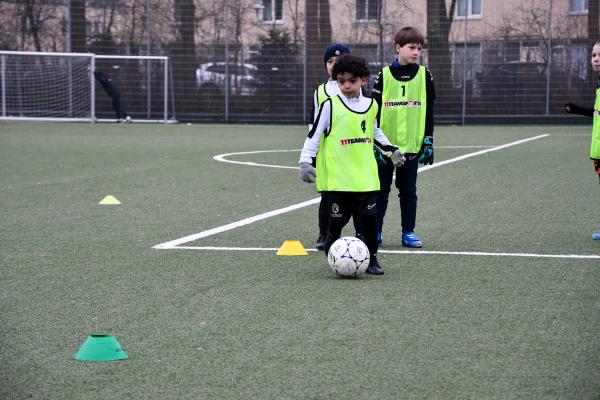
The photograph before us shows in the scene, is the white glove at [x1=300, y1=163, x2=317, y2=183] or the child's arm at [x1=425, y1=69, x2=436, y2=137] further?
the child's arm at [x1=425, y1=69, x2=436, y2=137]

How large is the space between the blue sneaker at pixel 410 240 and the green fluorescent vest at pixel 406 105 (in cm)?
68

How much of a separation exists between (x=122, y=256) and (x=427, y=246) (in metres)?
2.31

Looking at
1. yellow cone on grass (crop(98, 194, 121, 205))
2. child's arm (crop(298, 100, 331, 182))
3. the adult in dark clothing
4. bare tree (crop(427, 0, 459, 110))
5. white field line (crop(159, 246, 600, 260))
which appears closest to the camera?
child's arm (crop(298, 100, 331, 182))

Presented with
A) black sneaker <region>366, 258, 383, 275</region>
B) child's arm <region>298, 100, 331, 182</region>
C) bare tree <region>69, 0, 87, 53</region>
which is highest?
bare tree <region>69, 0, 87, 53</region>

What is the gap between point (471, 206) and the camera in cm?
1078

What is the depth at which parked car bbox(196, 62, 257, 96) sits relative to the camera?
3114cm

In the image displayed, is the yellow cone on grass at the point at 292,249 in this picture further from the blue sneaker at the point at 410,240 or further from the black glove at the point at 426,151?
the black glove at the point at 426,151

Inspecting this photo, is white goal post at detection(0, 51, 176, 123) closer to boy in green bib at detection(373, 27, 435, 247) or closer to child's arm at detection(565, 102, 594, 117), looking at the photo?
child's arm at detection(565, 102, 594, 117)

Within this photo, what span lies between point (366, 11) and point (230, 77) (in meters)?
4.44

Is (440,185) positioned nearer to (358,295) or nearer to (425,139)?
(425,139)

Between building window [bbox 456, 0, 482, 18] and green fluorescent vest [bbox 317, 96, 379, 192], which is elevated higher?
building window [bbox 456, 0, 482, 18]

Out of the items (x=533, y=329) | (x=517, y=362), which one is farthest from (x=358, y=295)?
(x=517, y=362)

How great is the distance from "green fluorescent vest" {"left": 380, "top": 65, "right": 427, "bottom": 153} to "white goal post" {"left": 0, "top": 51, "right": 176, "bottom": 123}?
75.4 feet

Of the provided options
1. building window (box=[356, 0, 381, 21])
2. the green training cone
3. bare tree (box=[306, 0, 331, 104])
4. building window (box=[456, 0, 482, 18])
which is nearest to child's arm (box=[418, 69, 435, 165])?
the green training cone
